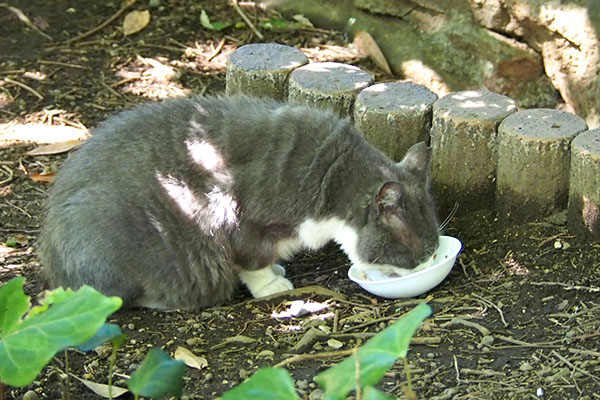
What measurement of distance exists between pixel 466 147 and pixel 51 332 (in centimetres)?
289

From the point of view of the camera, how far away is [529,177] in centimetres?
492

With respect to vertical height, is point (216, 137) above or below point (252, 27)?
above

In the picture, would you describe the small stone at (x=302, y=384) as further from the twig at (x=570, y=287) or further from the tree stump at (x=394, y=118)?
the tree stump at (x=394, y=118)

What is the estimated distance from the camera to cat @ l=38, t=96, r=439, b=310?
15.2ft

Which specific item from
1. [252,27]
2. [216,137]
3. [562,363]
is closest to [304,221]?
[216,137]

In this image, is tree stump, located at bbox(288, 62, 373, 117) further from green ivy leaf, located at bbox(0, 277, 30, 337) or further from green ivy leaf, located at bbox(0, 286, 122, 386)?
green ivy leaf, located at bbox(0, 286, 122, 386)

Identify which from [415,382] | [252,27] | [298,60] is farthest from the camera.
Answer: [252,27]

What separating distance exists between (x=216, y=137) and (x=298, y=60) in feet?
4.03

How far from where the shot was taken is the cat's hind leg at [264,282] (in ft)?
16.1

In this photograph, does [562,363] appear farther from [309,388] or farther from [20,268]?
[20,268]

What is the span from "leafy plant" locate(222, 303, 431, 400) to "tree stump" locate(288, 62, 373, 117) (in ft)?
9.22

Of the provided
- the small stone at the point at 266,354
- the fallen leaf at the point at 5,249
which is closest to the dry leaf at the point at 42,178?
the fallen leaf at the point at 5,249

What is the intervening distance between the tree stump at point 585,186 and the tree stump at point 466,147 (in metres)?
0.46

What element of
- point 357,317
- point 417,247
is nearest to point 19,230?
point 357,317
